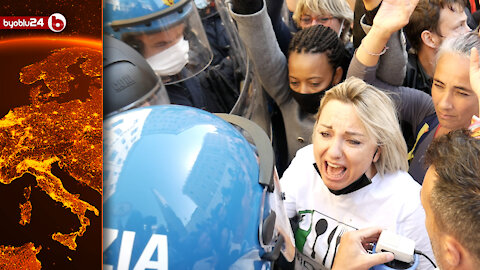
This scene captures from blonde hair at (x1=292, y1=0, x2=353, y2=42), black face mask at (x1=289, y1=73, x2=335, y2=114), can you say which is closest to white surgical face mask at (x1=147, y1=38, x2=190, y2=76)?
black face mask at (x1=289, y1=73, x2=335, y2=114)

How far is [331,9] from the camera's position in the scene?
9.09 feet

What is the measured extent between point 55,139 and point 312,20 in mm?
2111

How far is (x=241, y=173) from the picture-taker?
4.02 feet

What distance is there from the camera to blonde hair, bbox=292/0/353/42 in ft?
9.07

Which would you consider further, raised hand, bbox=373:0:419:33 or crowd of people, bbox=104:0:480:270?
raised hand, bbox=373:0:419:33

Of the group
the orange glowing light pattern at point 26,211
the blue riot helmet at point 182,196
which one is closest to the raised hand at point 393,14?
the blue riot helmet at point 182,196

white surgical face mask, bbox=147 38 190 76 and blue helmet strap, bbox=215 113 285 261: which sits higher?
blue helmet strap, bbox=215 113 285 261

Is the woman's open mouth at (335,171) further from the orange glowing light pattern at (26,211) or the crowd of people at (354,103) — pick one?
the orange glowing light pattern at (26,211)

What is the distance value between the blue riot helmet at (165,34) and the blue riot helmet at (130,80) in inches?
13.2

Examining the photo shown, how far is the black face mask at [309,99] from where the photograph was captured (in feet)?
7.29

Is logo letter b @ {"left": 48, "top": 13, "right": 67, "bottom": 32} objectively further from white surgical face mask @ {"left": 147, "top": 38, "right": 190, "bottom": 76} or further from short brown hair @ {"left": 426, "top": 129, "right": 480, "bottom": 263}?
white surgical face mask @ {"left": 147, "top": 38, "right": 190, "bottom": 76}

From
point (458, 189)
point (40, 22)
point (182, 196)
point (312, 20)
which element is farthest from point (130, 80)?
point (312, 20)

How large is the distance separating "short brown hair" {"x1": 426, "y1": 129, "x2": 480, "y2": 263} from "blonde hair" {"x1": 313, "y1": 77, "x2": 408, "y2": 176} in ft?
1.21

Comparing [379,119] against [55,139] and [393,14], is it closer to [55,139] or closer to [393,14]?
[393,14]
